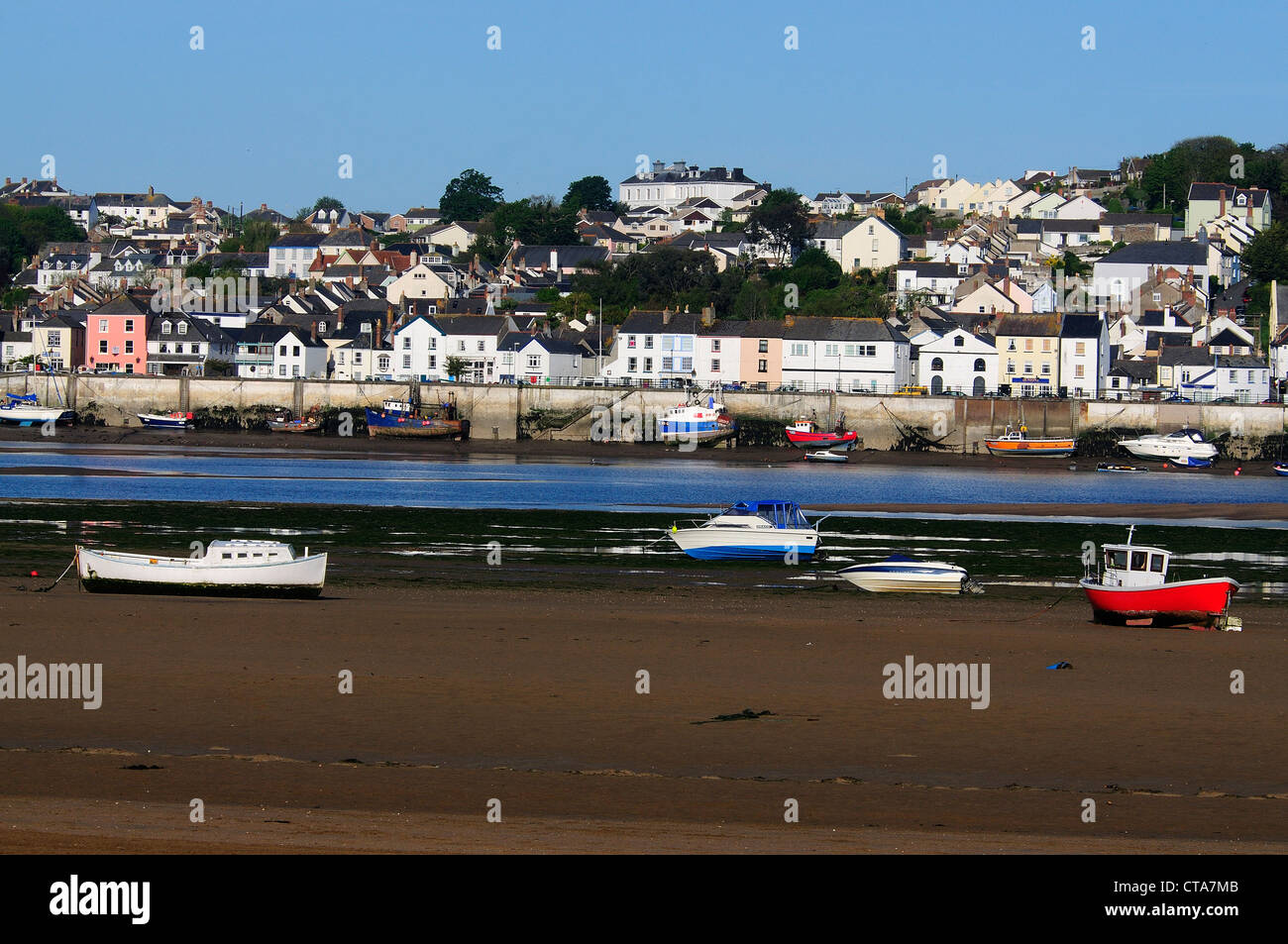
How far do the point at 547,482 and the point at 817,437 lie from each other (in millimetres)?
23591

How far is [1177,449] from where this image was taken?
66312 mm

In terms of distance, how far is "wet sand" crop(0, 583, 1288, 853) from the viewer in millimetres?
10977

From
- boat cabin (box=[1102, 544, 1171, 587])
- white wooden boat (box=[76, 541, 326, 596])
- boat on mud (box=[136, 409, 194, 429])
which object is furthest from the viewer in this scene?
boat on mud (box=[136, 409, 194, 429])

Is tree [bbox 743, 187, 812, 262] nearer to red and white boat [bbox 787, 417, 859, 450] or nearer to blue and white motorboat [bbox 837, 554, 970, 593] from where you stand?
red and white boat [bbox 787, 417, 859, 450]

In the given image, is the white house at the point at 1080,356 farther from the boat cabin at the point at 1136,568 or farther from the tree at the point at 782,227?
the boat cabin at the point at 1136,568

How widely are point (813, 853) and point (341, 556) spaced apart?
19809 mm

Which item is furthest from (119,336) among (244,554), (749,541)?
(244,554)

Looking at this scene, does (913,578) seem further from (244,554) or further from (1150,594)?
(244,554)

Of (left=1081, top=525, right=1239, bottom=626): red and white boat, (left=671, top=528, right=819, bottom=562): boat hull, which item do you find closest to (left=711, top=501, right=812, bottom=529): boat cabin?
(left=671, top=528, right=819, bottom=562): boat hull

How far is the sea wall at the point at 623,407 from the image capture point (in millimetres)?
71438

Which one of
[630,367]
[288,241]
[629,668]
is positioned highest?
[288,241]

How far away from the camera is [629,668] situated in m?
17.5

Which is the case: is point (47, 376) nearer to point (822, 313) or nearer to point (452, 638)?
point (822, 313)
